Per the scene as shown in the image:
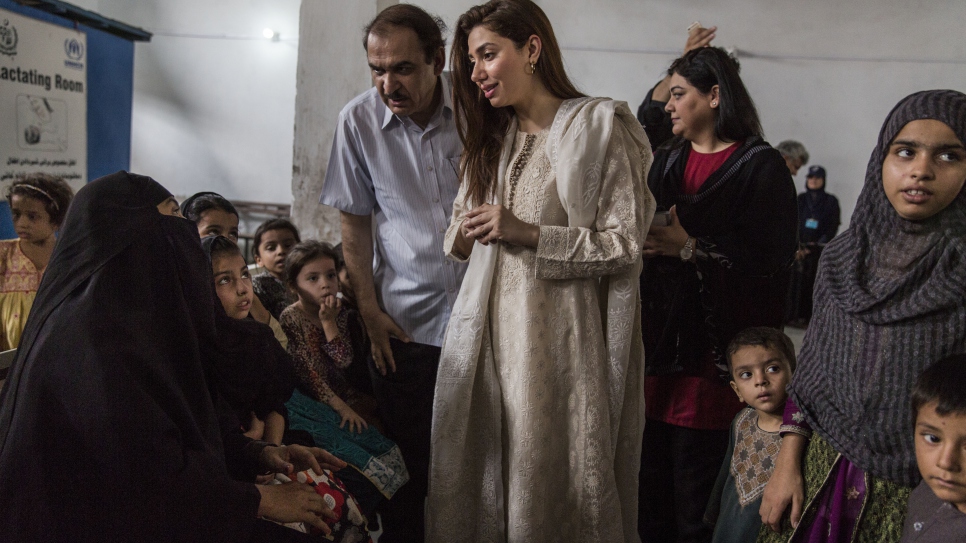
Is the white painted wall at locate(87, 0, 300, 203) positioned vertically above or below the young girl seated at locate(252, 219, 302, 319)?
above

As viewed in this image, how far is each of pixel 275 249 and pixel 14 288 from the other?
1.17 metres

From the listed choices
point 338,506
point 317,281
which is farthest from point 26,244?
point 338,506

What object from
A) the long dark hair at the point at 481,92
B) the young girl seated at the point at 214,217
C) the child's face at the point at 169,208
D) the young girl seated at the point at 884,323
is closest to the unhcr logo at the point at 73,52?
the young girl seated at the point at 214,217

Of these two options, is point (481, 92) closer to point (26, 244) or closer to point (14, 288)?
point (26, 244)

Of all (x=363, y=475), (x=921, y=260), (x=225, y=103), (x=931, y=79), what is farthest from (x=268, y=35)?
→ (x=921, y=260)

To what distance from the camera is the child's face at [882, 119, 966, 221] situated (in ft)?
4.47

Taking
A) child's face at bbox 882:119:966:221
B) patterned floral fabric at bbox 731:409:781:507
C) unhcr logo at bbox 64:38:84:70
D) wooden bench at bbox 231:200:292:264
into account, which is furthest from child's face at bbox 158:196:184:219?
wooden bench at bbox 231:200:292:264

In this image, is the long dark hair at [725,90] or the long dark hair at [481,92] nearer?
the long dark hair at [481,92]

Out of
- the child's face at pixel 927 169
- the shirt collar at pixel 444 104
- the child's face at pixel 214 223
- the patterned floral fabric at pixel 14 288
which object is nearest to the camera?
the child's face at pixel 927 169

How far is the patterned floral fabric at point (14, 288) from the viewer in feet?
10.4

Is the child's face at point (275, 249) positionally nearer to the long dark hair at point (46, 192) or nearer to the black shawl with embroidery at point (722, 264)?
the long dark hair at point (46, 192)

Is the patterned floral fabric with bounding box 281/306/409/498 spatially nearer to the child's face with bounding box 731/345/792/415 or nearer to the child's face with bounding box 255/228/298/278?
the child's face with bounding box 255/228/298/278

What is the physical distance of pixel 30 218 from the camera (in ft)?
10.0

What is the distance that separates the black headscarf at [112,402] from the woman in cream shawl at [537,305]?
676mm
